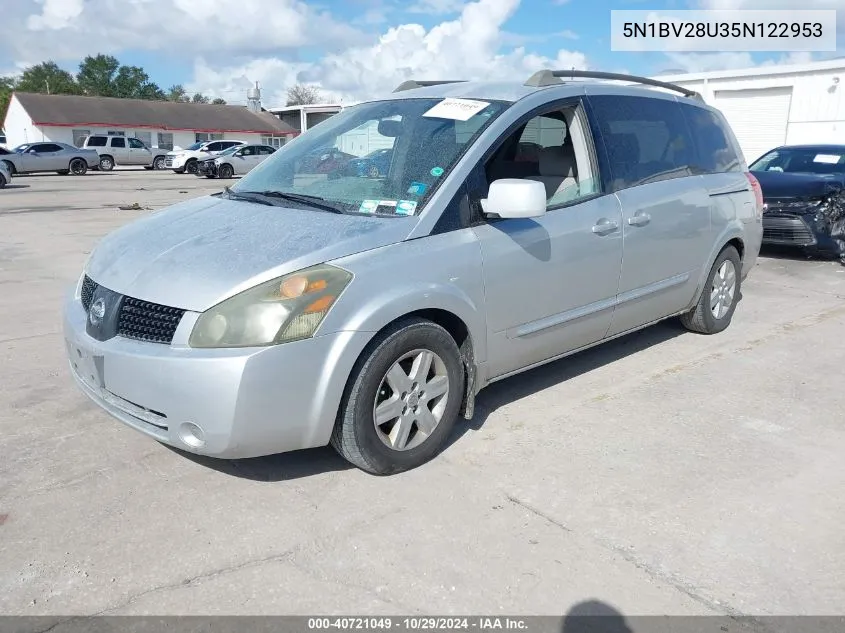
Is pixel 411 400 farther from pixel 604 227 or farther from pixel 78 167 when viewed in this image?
pixel 78 167

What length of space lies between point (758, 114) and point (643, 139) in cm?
1893

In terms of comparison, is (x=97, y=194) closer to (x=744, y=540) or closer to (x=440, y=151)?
(x=440, y=151)

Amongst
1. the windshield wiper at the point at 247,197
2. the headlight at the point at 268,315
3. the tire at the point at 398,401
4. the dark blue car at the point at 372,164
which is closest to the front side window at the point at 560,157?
the dark blue car at the point at 372,164

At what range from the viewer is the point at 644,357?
530 cm

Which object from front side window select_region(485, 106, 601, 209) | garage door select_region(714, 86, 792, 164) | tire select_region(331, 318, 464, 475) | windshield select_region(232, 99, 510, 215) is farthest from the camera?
garage door select_region(714, 86, 792, 164)

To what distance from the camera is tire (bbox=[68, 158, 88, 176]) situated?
1250 inches

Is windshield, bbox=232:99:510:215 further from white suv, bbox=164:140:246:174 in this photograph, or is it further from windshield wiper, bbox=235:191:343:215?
white suv, bbox=164:140:246:174

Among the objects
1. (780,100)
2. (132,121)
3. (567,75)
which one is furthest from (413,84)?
(132,121)

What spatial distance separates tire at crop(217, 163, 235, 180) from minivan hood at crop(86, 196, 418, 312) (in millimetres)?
27566

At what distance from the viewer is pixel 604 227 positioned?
4.27m

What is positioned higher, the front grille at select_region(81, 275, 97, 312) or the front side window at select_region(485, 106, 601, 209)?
the front side window at select_region(485, 106, 601, 209)

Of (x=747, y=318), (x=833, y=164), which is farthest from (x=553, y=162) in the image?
(x=833, y=164)

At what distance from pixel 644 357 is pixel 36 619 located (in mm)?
4181

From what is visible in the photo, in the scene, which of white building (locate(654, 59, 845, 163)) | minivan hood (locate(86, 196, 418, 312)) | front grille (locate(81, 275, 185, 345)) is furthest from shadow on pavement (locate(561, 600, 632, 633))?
white building (locate(654, 59, 845, 163))
